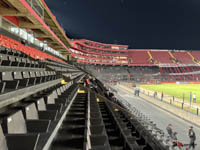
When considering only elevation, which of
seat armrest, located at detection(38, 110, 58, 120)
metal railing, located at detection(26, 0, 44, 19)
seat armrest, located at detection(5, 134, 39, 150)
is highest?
metal railing, located at detection(26, 0, 44, 19)

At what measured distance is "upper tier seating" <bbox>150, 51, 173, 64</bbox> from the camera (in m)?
53.3

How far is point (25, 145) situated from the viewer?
0.88 m

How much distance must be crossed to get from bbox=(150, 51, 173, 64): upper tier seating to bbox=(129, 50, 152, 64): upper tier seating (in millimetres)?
3236

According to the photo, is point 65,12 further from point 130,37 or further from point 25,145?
point 25,145

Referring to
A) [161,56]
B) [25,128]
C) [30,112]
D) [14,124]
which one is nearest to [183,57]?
[161,56]

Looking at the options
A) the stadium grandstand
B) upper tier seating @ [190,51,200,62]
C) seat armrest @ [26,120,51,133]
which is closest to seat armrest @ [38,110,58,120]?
the stadium grandstand

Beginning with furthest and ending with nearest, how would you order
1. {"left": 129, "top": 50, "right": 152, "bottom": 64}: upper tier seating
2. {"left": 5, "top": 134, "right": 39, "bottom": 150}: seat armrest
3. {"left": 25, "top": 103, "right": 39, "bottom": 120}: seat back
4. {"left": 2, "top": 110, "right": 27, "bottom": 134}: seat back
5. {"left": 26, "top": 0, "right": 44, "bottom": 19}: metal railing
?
{"left": 129, "top": 50, "right": 152, "bottom": 64}: upper tier seating < {"left": 26, "top": 0, "right": 44, "bottom": 19}: metal railing < {"left": 25, "top": 103, "right": 39, "bottom": 120}: seat back < {"left": 2, "top": 110, "right": 27, "bottom": 134}: seat back < {"left": 5, "top": 134, "right": 39, "bottom": 150}: seat armrest

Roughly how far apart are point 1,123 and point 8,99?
59cm

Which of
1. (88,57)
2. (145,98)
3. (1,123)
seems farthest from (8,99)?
(88,57)

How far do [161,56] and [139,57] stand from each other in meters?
9.48

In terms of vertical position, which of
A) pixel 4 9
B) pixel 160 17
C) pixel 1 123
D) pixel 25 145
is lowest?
pixel 25 145

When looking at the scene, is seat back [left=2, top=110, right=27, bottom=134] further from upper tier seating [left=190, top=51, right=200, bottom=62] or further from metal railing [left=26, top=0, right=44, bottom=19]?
upper tier seating [left=190, top=51, right=200, bottom=62]

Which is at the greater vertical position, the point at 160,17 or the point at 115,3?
the point at 115,3

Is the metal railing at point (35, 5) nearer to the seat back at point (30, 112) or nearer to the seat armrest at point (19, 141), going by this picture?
the seat back at point (30, 112)
